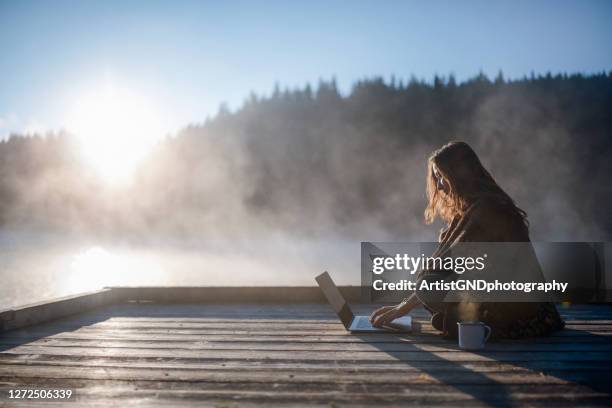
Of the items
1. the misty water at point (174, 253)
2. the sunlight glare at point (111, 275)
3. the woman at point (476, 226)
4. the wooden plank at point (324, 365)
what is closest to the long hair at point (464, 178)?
the woman at point (476, 226)

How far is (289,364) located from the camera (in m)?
2.75

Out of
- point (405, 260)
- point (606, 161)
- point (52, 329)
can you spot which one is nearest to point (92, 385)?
point (52, 329)

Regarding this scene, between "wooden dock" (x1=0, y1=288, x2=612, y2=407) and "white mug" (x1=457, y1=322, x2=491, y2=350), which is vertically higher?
"white mug" (x1=457, y1=322, x2=491, y2=350)

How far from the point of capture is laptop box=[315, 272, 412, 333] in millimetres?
3588

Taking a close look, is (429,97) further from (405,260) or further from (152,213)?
(405,260)

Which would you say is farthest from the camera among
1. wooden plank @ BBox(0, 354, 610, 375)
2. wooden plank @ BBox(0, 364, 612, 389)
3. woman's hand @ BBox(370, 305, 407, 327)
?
woman's hand @ BBox(370, 305, 407, 327)

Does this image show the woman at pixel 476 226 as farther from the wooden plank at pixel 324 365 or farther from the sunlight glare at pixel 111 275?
the sunlight glare at pixel 111 275

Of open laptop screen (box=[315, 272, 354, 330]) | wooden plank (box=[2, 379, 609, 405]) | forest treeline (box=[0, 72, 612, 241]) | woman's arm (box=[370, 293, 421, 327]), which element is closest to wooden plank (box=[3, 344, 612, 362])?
woman's arm (box=[370, 293, 421, 327])

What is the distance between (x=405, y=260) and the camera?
493 cm

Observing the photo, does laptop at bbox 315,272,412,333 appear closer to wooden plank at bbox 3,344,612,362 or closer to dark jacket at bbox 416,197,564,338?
dark jacket at bbox 416,197,564,338

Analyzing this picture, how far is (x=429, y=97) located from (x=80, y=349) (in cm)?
7792

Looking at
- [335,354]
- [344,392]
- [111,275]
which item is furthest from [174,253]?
[344,392]

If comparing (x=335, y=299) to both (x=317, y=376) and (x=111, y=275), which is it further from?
(x=111, y=275)

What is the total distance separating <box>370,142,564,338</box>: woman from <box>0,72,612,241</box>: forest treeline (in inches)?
2388
